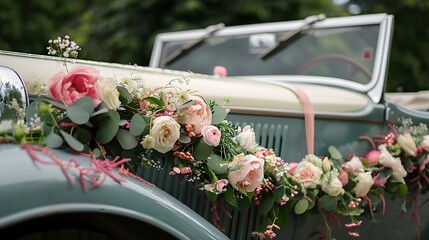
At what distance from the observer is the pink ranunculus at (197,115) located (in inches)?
83.1

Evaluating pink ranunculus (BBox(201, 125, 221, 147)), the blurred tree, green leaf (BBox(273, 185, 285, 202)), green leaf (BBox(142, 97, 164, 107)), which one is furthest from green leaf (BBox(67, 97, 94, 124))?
the blurred tree

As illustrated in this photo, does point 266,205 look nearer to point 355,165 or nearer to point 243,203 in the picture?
point 243,203

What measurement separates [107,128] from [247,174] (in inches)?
20.5

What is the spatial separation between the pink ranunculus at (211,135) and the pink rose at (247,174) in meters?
0.12

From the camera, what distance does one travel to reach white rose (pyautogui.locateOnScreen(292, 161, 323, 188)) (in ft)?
8.41

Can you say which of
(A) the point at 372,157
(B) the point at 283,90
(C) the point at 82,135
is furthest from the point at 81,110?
(A) the point at 372,157

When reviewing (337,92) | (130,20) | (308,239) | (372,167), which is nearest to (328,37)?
(337,92)

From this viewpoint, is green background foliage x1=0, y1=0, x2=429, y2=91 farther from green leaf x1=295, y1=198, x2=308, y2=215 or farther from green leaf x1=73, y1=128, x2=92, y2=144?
green leaf x1=73, y1=128, x2=92, y2=144

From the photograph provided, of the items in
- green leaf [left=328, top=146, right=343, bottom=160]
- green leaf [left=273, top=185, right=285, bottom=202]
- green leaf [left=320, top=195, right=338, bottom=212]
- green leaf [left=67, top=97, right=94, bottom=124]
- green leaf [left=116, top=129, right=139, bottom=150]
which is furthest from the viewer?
green leaf [left=328, top=146, right=343, bottom=160]

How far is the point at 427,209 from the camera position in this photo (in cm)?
321

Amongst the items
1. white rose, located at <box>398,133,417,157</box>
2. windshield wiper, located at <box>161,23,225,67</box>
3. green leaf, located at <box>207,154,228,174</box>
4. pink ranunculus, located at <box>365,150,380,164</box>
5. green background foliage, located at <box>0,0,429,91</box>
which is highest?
green background foliage, located at <box>0,0,429,91</box>

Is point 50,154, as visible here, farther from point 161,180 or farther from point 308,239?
point 308,239

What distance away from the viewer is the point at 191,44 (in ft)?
14.1

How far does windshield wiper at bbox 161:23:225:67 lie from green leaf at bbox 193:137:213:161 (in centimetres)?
216
